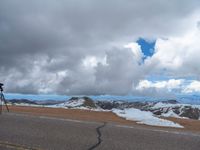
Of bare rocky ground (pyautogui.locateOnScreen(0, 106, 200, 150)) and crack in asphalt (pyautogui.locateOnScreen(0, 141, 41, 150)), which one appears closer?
crack in asphalt (pyautogui.locateOnScreen(0, 141, 41, 150))

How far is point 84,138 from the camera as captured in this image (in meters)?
11.6

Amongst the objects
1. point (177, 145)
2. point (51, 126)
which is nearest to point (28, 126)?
point (51, 126)

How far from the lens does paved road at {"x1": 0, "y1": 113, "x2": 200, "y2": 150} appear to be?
10.4 meters

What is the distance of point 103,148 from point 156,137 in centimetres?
252

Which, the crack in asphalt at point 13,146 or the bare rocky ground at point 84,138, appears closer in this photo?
the crack in asphalt at point 13,146

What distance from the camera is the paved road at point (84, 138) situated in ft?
34.2

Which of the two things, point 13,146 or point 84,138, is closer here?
point 13,146

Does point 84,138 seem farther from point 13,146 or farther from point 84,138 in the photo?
point 13,146

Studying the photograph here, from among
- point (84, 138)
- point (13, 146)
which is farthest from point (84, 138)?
point (13, 146)

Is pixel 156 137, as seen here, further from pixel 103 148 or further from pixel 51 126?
pixel 51 126

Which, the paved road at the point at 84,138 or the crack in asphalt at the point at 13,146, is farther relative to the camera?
the paved road at the point at 84,138

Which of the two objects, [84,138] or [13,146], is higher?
[84,138]

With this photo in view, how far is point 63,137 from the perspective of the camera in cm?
1163

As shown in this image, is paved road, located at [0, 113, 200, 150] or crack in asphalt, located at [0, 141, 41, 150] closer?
crack in asphalt, located at [0, 141, 41, 150]
